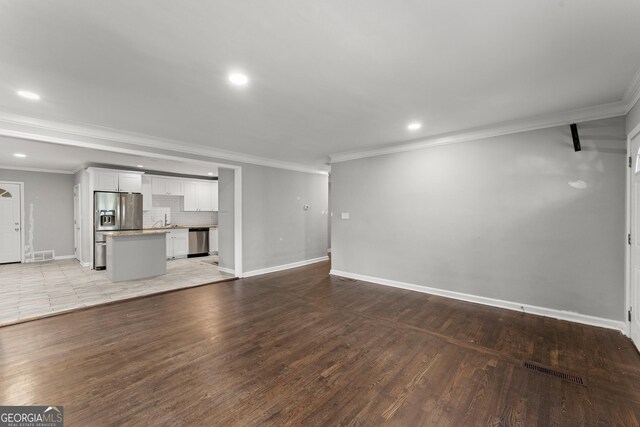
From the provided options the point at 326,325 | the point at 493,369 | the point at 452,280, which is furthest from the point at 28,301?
the point at 452,280

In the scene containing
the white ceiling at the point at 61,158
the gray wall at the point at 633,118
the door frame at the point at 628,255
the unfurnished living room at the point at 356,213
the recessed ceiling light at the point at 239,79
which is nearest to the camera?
the unfurnished living room at the point at 356,213

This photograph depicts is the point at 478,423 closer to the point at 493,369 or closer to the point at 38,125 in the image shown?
the point at 493,369

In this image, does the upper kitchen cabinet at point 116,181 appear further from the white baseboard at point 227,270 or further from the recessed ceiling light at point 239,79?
the recessed ceiling light at point 239,79

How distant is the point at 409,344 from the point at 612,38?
9.99 ft

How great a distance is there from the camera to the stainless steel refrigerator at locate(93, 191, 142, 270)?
6.54 metres

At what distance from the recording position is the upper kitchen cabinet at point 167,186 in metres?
7.96

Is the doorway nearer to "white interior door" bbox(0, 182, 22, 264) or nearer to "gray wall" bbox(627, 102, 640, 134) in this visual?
"gray wall" bbox(627, 102, 640, 134)

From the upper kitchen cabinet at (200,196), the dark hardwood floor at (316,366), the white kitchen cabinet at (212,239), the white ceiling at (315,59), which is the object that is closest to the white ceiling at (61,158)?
the upper kitchen cabinet at (200,196)

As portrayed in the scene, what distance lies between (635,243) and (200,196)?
30.9 feet

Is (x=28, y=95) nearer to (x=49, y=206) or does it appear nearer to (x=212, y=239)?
(x=212, y=239)

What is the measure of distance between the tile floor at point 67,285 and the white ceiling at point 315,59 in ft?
8.70

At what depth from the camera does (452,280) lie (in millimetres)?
4398

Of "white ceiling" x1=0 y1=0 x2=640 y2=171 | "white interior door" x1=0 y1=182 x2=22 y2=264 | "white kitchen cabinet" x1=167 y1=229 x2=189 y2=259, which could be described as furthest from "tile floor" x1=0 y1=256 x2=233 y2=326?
"white ceiling" x1=0 y1=0 x2=640 y2=171

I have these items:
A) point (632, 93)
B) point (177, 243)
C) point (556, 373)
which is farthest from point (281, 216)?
point (632, 93)
